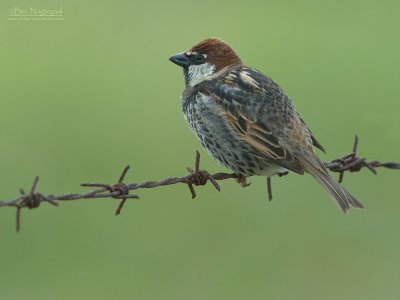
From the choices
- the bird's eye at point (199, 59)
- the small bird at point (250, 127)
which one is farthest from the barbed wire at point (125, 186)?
the bird's eye at point (199, 59)

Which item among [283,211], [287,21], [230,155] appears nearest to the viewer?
[230,155]

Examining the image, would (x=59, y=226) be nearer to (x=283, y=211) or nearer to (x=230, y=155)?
(x=283, y=211)

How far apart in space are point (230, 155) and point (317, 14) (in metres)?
12.3

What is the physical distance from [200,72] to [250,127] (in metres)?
1.08

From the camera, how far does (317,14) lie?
64.8ft

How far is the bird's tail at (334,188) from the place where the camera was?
7.36m

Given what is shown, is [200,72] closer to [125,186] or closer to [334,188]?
[334,188]

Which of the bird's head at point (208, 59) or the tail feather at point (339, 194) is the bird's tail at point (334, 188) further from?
the bird's head at point (208, 59)

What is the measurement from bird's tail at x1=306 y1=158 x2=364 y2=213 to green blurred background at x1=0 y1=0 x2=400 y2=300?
252 cm

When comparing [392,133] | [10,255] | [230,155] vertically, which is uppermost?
[230,155]

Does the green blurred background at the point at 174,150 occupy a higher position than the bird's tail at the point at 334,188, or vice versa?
the bird's tail at the point at 334,188

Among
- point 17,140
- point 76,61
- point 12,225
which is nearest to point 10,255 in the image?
point 12,225

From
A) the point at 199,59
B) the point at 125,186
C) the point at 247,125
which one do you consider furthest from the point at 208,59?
the point at 125,186

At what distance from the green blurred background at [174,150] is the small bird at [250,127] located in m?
2.26
